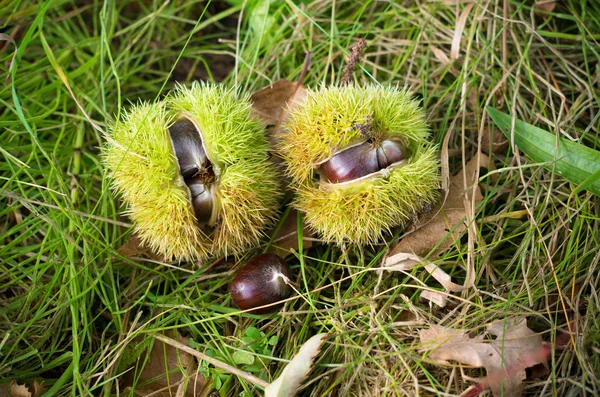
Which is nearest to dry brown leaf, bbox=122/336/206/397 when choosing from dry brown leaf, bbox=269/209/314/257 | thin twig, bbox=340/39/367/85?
dry brown leaf, bbox=269/209/314/257

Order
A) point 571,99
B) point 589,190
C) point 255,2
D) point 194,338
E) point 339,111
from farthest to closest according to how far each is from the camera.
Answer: point 255,2 < point 571,99 < point 194,338 < point 589,190 < point 339,111

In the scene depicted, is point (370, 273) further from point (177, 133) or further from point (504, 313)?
point (177, 133)

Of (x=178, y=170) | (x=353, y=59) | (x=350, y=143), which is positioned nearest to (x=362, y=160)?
(x=350, y=143)

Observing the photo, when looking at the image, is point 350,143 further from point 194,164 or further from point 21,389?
point 21,389

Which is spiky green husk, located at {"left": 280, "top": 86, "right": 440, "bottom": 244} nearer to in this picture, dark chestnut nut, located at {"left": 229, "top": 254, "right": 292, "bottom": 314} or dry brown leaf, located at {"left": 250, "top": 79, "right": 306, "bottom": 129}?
dark chestnut nut, located at {"left": 229, "top": 254, "right": 292, "bottom": 314}

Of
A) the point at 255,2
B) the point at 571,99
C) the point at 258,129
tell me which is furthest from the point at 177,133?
the point at 571,99
